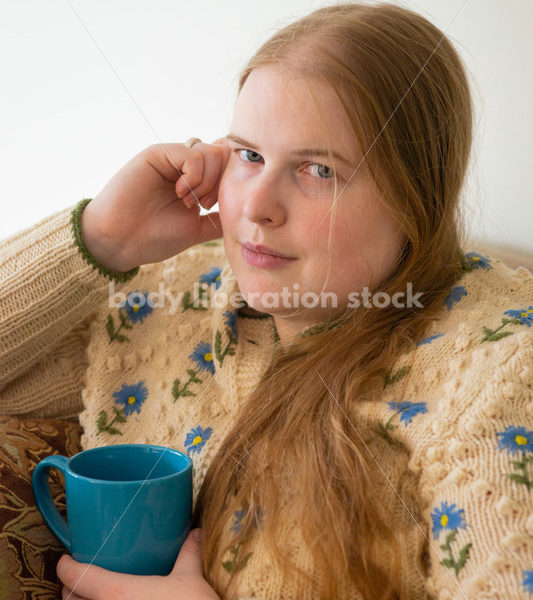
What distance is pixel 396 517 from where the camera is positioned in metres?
0.71

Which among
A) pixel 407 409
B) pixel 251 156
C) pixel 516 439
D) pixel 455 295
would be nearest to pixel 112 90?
pixel 251 156

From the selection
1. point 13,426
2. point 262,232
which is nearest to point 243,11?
point 262,232

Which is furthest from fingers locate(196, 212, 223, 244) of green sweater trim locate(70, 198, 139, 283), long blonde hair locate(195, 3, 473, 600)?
long blonde hair locate(195, 3, 473, 600)

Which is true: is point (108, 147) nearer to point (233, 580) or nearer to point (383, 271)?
point (383, 271)

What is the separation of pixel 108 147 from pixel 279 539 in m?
1.13

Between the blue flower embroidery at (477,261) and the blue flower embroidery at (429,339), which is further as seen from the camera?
the blue flower embroidery at (477,261)

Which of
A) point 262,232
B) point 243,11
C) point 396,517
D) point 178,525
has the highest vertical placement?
point 243,11

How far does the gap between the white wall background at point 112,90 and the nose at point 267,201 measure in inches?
18.0

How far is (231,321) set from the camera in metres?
0.96

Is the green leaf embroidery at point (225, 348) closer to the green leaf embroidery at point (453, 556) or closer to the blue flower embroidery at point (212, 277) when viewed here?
the blue flower embroidery at point (212, 277)

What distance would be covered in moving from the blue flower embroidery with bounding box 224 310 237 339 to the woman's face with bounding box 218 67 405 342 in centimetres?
10

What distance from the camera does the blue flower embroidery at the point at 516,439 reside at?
0.63 m

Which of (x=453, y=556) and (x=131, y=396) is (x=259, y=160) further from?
(x=453, y=556)

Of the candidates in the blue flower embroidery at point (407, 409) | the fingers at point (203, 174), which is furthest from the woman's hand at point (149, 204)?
the blue flower embroidery at point (407, 409)
